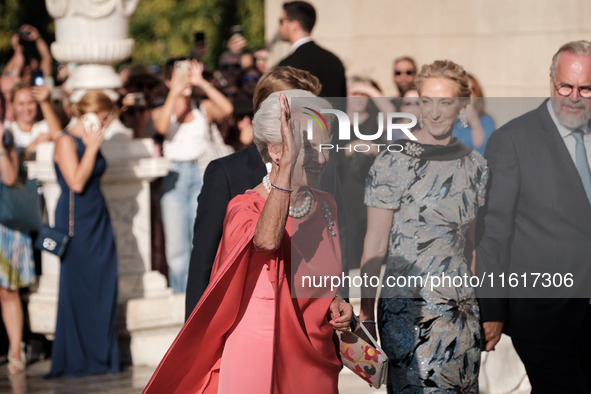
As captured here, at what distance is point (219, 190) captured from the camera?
4914 millimetres

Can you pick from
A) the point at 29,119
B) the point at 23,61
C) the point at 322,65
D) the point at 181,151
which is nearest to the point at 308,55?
the point at 322,65

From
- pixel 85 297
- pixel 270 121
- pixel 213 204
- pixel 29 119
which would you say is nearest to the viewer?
pixel 270 121

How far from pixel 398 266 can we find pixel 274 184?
1171 mm

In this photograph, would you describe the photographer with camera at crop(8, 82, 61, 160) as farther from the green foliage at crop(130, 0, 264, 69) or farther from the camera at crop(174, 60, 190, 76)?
the green foliage at crop(130, 0, 264, 69)

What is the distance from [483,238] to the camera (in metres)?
5.19

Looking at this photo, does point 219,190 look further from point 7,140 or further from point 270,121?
point 7,140

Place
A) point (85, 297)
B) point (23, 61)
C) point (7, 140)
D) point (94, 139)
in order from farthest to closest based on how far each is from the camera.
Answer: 1. point (23, 61)
2. point (7, 140)
3. point (85, 297)
4. point (94, 139)

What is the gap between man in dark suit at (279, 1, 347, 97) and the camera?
8.63 metres

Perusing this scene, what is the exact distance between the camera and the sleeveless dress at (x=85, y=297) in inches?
332

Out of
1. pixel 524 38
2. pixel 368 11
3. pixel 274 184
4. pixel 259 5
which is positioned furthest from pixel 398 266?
pixel 259 5

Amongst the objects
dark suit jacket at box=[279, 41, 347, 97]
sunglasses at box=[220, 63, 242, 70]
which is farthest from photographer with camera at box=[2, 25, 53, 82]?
dark suit jacket at box=[279, 41, 347, 97]

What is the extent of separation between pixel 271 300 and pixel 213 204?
2.42ft

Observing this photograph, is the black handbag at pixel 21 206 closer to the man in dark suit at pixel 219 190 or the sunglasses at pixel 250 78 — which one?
the sunglasses at pixel 250 78

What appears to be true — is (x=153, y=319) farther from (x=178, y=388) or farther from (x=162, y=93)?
(x=178, y=388)
